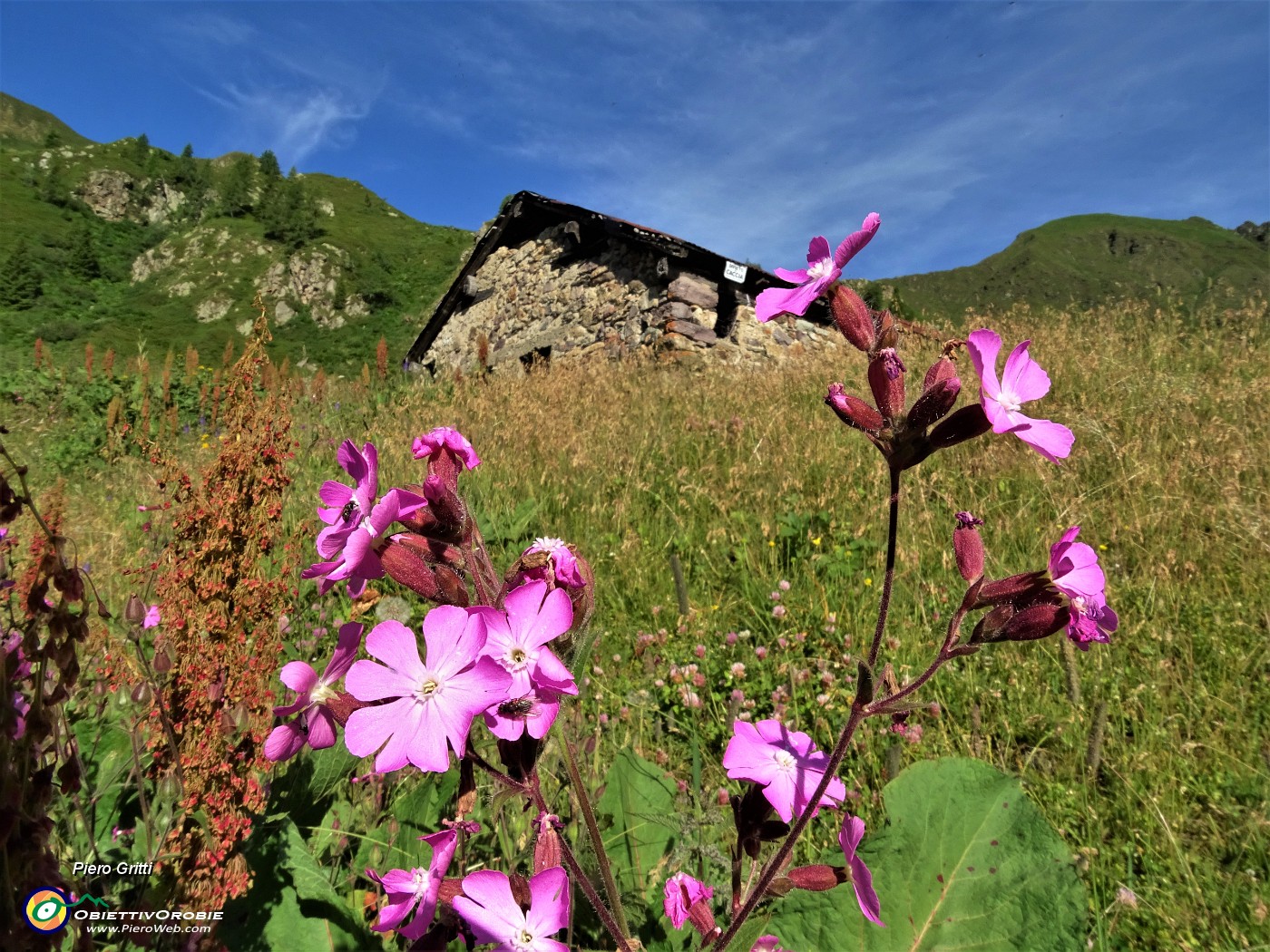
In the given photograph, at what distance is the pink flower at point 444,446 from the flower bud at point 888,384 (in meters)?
0.57

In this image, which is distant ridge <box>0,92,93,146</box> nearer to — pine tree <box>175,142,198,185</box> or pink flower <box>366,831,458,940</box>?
pine tree <box>175,142,198,185</box>

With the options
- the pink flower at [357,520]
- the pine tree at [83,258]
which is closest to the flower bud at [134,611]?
the pink flower at [357,520]

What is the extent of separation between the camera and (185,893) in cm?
139

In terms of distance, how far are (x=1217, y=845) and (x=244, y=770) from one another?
8.55 feet

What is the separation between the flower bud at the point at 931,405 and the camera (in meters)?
0.91

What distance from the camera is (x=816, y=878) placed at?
3.19ft

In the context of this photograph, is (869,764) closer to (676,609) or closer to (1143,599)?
(676,609)

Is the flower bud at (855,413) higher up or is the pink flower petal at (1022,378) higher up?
the pink flower petal at (1022,378)

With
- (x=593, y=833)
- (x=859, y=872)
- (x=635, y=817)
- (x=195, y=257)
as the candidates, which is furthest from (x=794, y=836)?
(x=195, y=257)

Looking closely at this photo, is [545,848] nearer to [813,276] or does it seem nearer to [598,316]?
[813,276]

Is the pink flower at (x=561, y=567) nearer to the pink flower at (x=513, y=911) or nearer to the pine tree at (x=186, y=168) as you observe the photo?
the pink flower at (x=513, y=911)

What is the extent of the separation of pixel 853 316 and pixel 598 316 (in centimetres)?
1167

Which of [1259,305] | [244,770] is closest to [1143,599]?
[244,770]

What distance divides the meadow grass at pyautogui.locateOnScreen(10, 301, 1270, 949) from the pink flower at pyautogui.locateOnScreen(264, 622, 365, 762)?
40.7 inches
